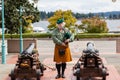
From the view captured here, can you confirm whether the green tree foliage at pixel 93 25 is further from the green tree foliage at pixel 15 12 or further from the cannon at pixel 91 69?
the cannon at pixel 91 69

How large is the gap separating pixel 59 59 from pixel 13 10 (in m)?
9.52

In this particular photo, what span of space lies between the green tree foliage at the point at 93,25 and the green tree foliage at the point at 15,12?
28.2m

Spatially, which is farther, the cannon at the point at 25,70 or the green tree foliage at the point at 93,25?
the green tree foliage at the point at 93,25

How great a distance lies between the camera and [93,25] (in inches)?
2030

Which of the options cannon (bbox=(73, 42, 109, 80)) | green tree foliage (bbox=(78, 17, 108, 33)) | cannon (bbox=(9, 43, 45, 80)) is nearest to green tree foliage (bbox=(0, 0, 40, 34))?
cannon (bbox=(9, 43, 45, 80))

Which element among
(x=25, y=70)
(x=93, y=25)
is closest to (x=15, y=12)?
(x=25, y=70)

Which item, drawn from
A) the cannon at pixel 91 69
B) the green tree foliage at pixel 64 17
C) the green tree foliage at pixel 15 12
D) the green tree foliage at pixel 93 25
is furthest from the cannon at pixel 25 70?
the green tree foliage at pixel 64 17

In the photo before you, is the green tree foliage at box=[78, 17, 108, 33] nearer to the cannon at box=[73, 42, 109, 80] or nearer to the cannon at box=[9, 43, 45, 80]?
the cannon at box=[73, 42, 109, 80]

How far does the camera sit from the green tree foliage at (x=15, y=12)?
22516 mm

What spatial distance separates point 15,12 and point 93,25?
29.6 meters

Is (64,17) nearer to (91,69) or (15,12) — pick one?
(15,12)

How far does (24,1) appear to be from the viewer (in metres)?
22.5

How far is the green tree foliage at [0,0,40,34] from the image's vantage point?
886 inches

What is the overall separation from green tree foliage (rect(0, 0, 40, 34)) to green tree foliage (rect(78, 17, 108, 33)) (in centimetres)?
2824
